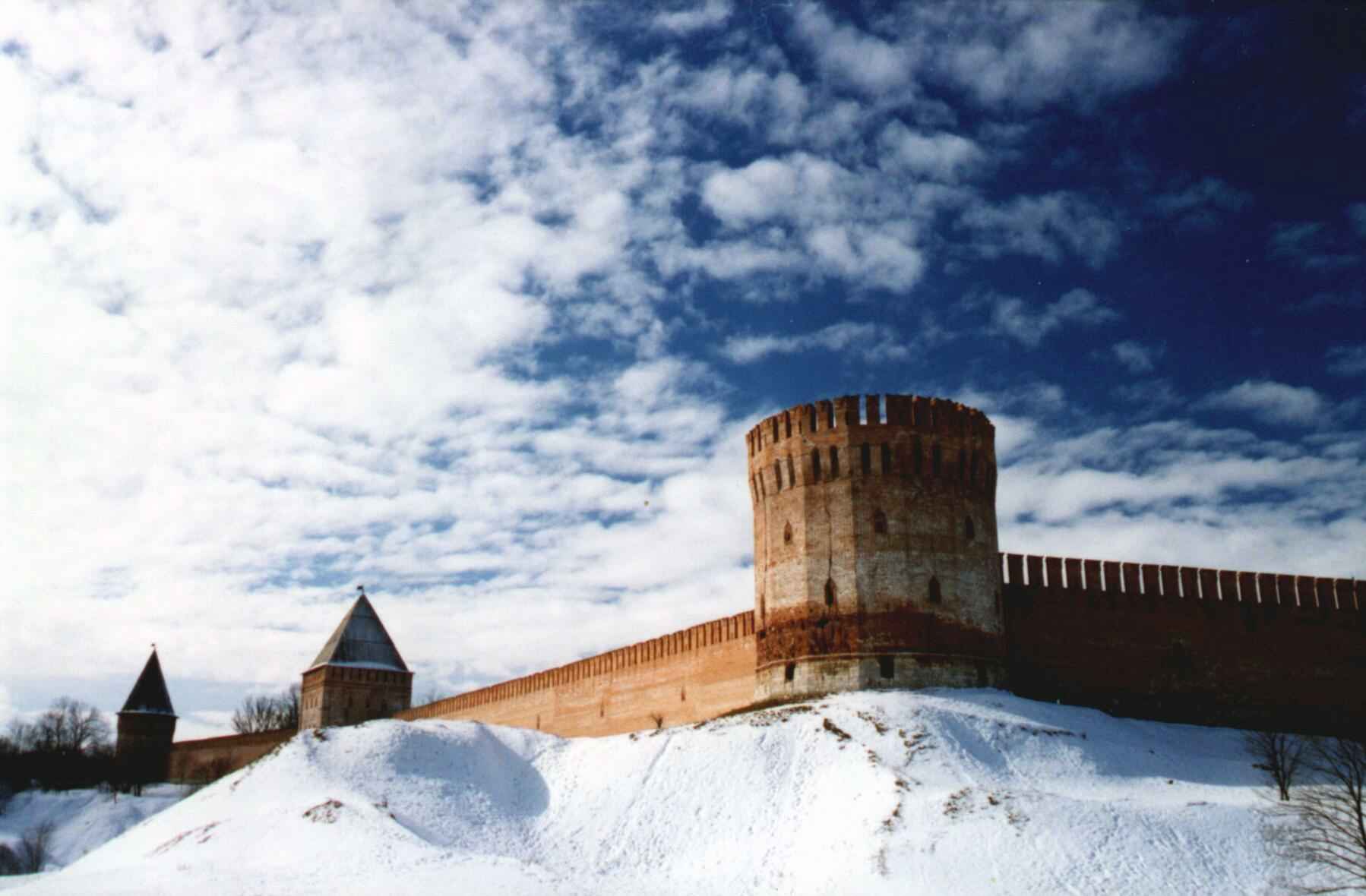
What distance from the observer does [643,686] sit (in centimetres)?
3325

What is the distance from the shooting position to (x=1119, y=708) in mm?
27547

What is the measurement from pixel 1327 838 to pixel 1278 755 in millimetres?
9054

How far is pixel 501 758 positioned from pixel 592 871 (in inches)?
246

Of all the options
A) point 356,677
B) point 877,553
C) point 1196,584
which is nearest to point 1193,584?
point 1196,584

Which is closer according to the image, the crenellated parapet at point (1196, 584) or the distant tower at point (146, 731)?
the crenellated parapet at point (1196, 584)

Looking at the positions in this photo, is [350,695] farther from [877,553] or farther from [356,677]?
[877,553]

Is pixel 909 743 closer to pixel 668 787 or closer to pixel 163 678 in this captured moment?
pixel 668 787

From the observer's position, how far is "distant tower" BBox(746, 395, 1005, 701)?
25203 millimetres

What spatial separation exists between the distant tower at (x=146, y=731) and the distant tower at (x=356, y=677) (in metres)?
13.6

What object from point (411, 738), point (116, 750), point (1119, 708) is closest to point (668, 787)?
point (411, 738)

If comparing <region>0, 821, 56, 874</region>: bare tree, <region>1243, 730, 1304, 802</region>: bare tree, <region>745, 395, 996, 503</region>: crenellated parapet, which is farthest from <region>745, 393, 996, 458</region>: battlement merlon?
<region>0, 821, 56, 874</region>: bare tree

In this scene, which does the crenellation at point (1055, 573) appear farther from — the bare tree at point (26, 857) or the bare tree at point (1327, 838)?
the bare tree at point (26, 857)

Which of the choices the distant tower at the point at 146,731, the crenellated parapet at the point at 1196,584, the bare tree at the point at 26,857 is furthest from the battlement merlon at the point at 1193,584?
the distant tower at the point at 146,731

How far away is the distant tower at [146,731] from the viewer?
201 ft
